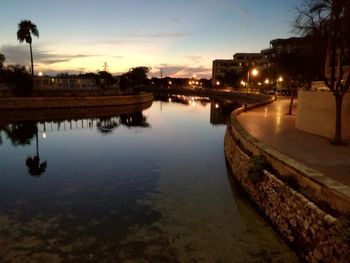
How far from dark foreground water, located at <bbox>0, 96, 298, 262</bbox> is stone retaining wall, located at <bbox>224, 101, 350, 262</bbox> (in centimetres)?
52

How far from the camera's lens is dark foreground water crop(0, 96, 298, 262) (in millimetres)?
9773

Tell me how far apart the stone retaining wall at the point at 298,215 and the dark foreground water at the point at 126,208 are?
52 centimetres

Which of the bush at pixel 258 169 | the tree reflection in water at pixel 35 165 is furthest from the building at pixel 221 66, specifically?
the bush at pixel 258 169

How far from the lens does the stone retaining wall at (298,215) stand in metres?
7.66

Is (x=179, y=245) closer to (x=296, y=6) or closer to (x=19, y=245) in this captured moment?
(x=19, y=245)

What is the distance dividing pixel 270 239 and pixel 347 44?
1037 cm

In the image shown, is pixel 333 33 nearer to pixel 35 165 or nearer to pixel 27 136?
pixel 35 165

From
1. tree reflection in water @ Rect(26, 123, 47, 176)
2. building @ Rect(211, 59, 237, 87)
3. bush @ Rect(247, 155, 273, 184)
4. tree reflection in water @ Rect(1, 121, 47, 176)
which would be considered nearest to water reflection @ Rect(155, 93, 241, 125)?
tree reflection in water @ Rect(1, 121, 47, 176)

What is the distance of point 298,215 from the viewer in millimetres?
9398

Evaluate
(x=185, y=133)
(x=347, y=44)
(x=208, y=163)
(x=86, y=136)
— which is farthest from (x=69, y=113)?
(x=347, y=44)

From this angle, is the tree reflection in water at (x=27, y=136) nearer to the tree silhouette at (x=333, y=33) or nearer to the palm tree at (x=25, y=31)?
the tree silhouette at (x=333, y=33)

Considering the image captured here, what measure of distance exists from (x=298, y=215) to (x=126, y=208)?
6586 millimetres

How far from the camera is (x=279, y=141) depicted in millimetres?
16344

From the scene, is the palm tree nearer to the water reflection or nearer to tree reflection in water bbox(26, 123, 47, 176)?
the water reflection
